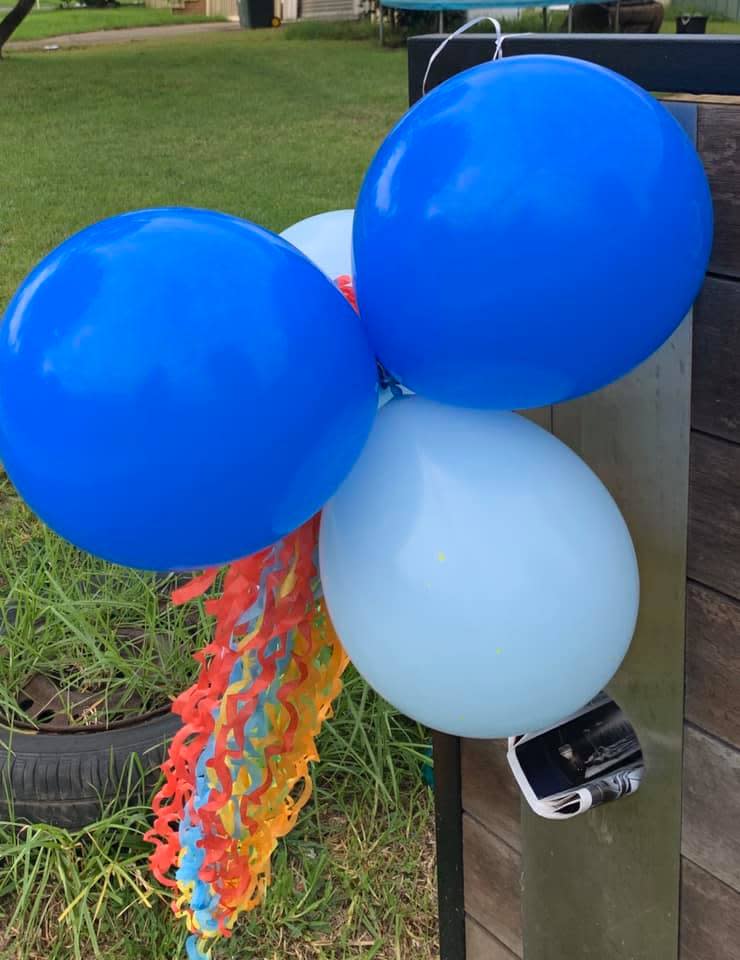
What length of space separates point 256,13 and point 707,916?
17.5m

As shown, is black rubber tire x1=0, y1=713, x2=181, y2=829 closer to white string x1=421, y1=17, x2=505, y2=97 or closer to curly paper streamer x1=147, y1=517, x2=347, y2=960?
curly paper streamer x1=147, y1=517, x2=347, y2=960

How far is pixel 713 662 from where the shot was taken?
47.0 inches

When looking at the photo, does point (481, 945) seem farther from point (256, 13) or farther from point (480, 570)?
point (256, 13)

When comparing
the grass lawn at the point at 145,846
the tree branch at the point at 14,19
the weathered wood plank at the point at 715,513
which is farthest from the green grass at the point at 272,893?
the tree branch at the point at 14,19

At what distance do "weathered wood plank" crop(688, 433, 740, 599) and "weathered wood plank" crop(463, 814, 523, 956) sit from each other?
64 centimetres

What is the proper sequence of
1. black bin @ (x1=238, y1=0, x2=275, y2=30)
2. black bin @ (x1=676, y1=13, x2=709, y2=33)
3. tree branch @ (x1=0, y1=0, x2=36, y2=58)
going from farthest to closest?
black bin @ (x1=238, y1=0, x2=275, y2=30), tree branch @ (x1=0, y1=0, x2=36, y2=58), black bin @ (x1=676, y1=13, x2=709, y2=33)

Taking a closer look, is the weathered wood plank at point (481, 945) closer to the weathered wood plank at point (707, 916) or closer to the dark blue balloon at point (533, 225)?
the weathered wood plank at point (707, 916)

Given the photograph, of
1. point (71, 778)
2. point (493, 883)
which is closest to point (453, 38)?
point (493, 883)

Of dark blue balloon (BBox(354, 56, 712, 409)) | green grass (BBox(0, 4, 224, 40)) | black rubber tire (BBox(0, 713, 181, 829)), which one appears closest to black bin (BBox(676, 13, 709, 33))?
black rubber tire (BBox(0, 713, 181, 829))

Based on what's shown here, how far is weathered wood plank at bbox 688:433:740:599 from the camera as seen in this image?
1.11 m

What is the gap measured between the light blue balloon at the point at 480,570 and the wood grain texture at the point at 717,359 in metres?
0.16

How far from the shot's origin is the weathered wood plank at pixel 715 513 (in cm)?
111

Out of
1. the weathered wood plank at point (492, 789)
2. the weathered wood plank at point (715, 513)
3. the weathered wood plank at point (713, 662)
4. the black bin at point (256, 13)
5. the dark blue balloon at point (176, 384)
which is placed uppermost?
the dark blue balloon at point (176, 384)

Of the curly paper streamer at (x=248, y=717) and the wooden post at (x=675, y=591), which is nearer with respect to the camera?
the wooden post at (x=675, y=591)
